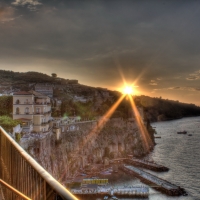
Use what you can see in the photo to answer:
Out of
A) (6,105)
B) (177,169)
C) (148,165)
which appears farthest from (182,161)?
(6,105)

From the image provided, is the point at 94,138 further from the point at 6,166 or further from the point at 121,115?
the point at 6,166

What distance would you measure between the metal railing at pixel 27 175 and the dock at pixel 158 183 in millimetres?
27644

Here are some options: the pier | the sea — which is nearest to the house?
the pier

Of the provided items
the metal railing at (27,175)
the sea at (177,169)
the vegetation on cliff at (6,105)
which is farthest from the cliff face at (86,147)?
the metal railing at (27,175)

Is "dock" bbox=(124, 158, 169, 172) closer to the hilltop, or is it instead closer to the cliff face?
the cliff face

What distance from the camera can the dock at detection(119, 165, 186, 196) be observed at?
29.5 m

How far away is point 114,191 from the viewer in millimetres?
29938

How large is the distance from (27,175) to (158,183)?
31.6 meters

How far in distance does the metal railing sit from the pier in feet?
86.6

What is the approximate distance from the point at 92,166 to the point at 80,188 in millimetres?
10501

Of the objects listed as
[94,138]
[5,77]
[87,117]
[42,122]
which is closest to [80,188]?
[42,122]

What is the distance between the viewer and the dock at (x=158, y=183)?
2945 centimetres

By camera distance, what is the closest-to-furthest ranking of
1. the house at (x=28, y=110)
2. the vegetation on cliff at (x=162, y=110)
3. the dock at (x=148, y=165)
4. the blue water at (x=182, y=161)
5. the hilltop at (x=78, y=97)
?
the house at (x=28, y=110)
the blue water at (x=182, y=161)
the dock at (x=148, y=165)
the hilltop at (x=78, y=97)
the vegetation on cliff at (x=162, y=110)

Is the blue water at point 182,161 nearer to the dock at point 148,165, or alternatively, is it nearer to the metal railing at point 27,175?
the dock at point 148,165
